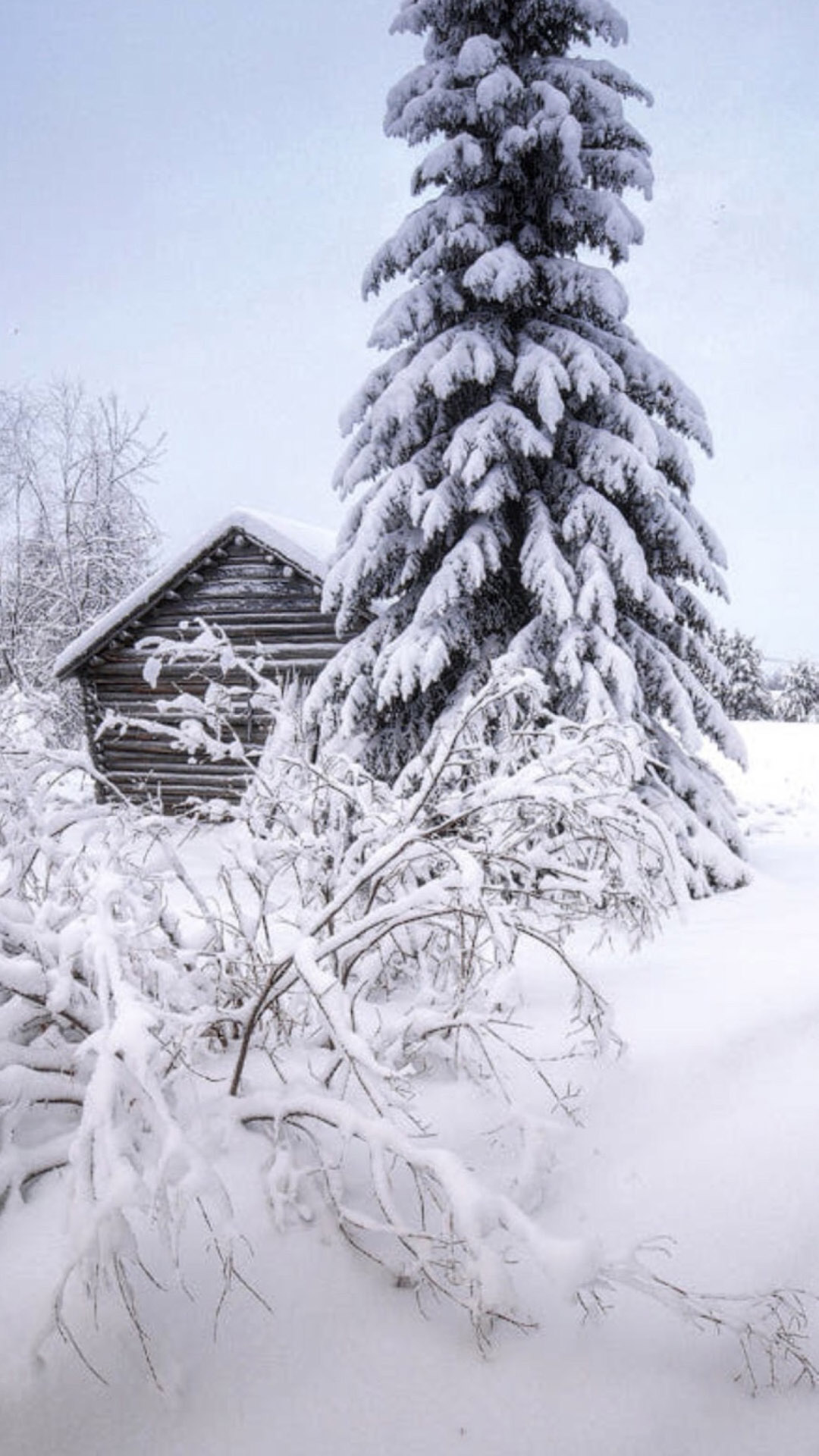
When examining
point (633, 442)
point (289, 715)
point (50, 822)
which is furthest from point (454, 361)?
point (50, 822)

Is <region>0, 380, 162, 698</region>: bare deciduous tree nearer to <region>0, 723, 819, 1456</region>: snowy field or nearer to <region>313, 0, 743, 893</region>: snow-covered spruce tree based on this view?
<region>313, 0, 743, 893</region>: snow-covered spruce tree

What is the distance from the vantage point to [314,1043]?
2.94 m

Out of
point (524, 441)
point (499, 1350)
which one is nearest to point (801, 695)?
point (524, 441)

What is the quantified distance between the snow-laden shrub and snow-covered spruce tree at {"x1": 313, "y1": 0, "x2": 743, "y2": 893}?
3.41 metres

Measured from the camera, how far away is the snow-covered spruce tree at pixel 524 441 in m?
6.63

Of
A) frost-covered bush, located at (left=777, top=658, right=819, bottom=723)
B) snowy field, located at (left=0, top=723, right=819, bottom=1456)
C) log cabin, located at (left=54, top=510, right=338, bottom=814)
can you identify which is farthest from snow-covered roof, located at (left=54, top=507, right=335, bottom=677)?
frost-covered bush, located at (left=777, top=658, right=819, bottom=723)

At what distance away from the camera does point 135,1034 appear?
5.35ft

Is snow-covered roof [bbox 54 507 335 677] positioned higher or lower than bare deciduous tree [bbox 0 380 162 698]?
lower

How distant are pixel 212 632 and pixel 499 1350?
9999 millimetres

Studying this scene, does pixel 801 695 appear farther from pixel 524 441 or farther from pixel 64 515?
pixel 524 441

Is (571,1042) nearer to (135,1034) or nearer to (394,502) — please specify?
(135,1034)

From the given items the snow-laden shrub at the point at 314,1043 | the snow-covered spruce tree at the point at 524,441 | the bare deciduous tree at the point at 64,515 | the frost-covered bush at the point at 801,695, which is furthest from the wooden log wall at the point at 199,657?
the frost-covered bush at the point at 801,695

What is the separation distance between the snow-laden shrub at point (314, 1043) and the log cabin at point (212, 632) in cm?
786

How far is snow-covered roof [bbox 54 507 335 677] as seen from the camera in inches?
439
